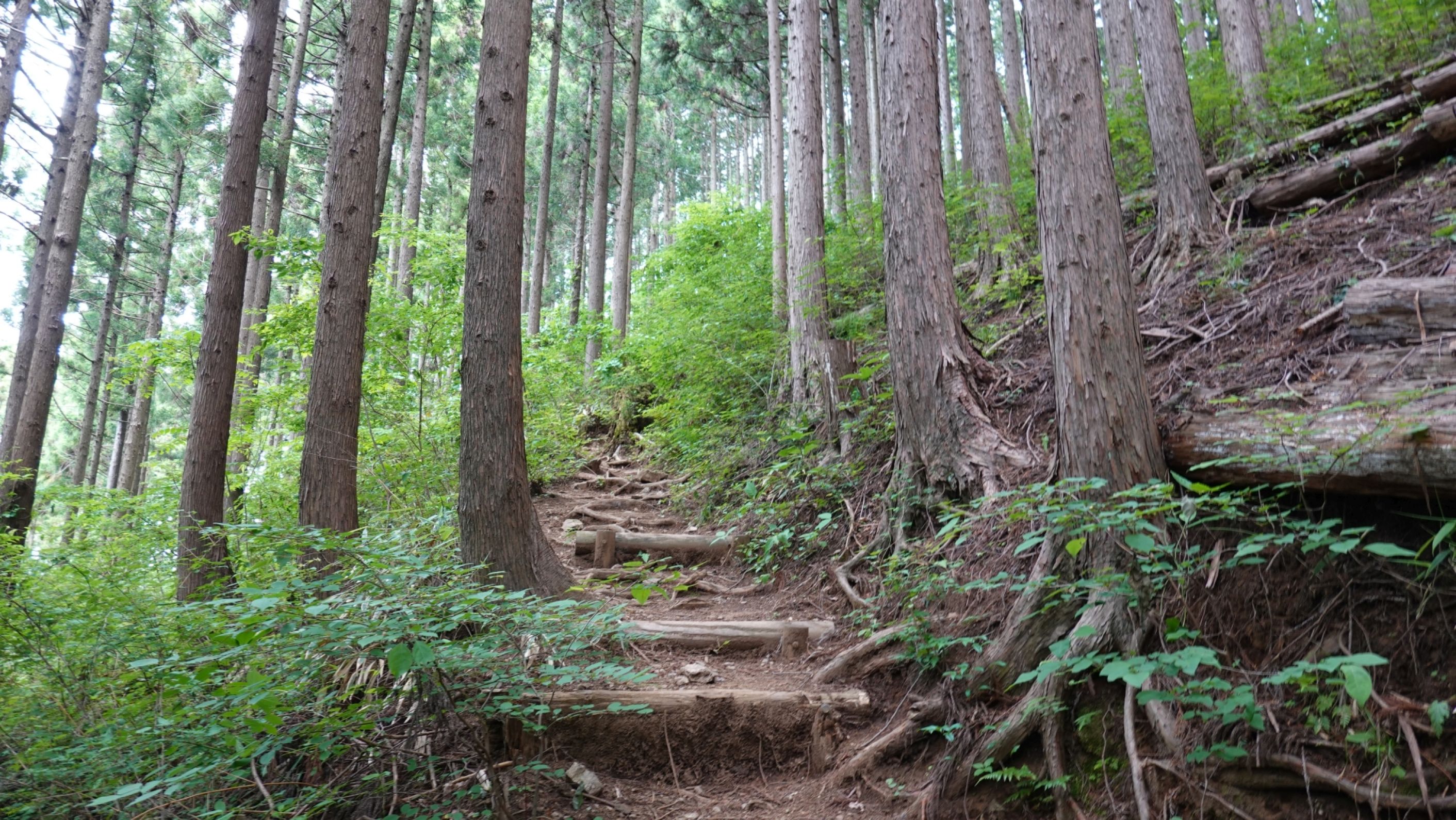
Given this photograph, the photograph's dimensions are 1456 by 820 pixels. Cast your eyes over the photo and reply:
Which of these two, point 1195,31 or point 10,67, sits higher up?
point 1195,31

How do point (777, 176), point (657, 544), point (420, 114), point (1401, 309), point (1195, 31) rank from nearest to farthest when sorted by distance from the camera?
point (1401, 309) → point (657, 544) → point (777, 176) → point (1195, 31) → point (420, 114)

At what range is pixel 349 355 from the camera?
5.80 meters

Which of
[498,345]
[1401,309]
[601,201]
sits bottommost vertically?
[1401,309]

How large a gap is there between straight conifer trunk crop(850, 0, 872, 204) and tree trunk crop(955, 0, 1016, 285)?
3969mm

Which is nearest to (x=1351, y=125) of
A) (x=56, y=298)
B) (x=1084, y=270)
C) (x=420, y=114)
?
(x=1084, y=270)

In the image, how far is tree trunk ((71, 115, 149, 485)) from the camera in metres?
15.8

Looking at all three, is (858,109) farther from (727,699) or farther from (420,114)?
(727,699)

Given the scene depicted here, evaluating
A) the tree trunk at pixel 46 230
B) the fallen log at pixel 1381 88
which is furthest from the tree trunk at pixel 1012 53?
the tree trunk at pixel 46 230

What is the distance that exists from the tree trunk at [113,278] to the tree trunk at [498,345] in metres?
14.7

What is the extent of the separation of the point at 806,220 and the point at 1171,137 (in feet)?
11.9

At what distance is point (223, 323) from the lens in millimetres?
6504

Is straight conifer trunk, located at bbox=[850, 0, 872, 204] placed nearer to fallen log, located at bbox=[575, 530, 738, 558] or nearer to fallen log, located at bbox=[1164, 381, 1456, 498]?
fallen log, located at bbox=[575, 530, 738, 558]

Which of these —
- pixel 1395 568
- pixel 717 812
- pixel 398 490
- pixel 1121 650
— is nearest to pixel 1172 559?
pixel 1121 650

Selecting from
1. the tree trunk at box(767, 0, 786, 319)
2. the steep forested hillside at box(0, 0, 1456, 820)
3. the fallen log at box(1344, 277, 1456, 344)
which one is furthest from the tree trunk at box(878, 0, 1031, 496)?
the tree trunk at box(767, 0, 786, 319)
